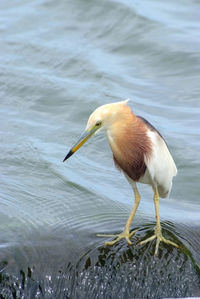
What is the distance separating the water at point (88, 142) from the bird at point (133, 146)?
1.02 feet

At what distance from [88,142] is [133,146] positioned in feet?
11.6

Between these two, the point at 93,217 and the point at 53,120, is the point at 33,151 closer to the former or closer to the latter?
the point at 53,120

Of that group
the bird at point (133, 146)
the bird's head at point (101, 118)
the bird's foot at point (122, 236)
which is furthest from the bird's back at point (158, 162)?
the bird's foot at point (122, 236)

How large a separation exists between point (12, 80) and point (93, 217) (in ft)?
16.3

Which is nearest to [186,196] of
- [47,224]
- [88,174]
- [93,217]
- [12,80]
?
[88,174]

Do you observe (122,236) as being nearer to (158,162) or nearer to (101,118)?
(158,162)

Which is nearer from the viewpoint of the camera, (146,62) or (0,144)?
(0,144)

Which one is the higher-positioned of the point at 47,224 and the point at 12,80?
the point at 47,224

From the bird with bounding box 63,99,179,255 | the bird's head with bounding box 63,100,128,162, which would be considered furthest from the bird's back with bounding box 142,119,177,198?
the bird's head with bounding box 63,100,128,162

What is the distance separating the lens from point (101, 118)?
14.6 ft

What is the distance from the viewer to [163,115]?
29.7 feet

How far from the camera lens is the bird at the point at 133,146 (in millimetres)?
4520

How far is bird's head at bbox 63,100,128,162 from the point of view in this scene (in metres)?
4.45

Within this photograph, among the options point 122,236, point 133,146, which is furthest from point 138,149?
point 122,236
